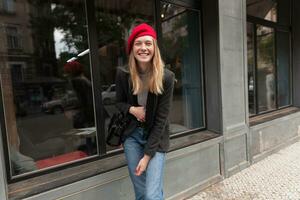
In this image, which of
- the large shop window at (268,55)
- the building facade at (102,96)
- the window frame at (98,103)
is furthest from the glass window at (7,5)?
the large shop window at (268,55)

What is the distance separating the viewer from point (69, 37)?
332 centimetres

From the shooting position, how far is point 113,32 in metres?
3.66

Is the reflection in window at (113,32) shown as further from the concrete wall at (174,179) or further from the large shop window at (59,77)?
the concrete wall at (174,179)

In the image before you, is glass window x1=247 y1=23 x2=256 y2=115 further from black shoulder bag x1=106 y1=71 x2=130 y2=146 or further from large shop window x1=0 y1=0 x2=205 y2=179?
black shoulder bag x1=106 y1=71 x2=130 y2=146

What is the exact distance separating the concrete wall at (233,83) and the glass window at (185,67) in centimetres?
40

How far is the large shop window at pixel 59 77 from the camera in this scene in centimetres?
288

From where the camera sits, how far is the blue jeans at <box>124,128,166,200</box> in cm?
216

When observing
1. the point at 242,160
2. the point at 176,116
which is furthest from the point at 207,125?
the point at 242,160

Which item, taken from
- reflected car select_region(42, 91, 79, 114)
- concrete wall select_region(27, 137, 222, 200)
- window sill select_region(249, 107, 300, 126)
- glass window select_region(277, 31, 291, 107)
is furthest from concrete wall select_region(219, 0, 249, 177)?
glass window select_region(277, 31, 291, 107)

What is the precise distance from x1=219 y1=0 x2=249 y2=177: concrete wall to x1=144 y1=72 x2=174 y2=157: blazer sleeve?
2.16 metres

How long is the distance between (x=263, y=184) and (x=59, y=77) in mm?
3064

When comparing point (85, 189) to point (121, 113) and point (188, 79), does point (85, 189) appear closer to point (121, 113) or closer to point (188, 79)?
point (121, 113)

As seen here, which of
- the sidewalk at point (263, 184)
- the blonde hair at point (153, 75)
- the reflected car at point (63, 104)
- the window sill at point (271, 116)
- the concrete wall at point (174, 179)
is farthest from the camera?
the window sill at point (271, 116)

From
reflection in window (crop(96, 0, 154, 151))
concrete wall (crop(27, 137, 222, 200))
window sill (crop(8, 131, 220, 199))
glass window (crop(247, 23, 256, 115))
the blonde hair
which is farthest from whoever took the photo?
glass window (crop(247, 23, 256, 115))
